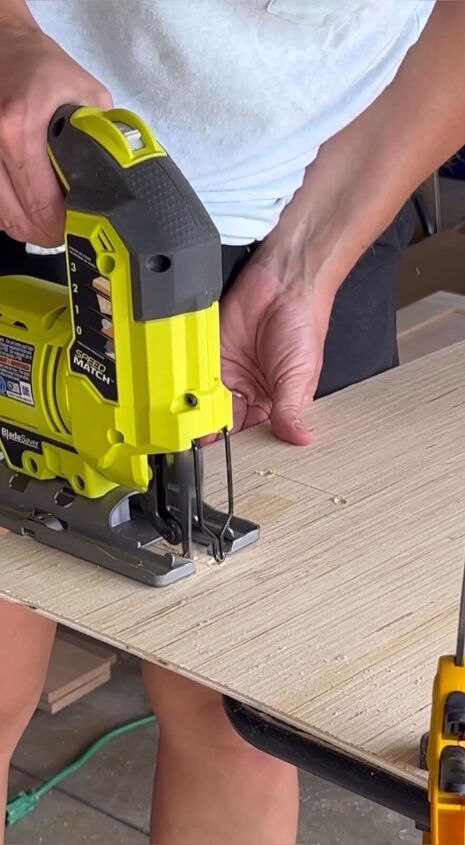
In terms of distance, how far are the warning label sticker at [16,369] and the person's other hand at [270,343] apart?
0.95ft

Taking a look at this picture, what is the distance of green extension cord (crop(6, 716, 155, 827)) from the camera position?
207cm

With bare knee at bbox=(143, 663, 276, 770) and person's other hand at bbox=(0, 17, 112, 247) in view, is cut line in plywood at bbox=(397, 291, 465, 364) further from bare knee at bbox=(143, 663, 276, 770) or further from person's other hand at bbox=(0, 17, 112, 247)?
person's other hand at bbox=(0, 17, 112, 247)

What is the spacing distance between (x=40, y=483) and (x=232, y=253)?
410mm

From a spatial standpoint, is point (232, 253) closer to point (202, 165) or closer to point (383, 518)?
point (202, 165)

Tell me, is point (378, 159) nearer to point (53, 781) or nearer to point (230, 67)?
point (230, 67)

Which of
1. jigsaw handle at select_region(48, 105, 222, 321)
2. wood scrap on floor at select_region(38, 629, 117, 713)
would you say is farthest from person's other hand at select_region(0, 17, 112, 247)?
wood scrap on floor at select_region(38, 629, 117, 713)

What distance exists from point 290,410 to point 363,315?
0.85 feet

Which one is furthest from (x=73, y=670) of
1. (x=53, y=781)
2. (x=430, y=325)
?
(x=430, y=325)

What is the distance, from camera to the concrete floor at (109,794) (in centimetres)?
205

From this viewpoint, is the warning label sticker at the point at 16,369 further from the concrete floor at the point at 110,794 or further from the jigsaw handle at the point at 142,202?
the concrete floor at the point at 110,794

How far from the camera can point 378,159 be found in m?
1.36

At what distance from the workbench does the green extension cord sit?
1.10m

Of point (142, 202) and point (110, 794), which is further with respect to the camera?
point (110, 794)

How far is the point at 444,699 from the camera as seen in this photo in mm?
725
